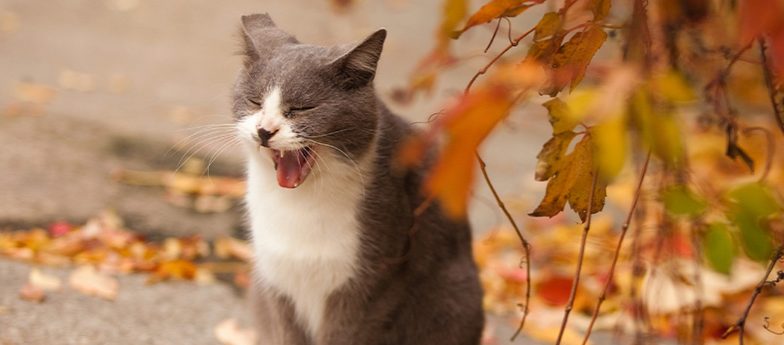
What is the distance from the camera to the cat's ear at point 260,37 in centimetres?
235

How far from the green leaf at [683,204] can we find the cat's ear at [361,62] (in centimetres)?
96

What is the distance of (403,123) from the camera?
104 inches

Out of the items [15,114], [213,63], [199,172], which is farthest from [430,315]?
[213,63]

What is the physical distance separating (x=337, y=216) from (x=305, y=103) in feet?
1.12

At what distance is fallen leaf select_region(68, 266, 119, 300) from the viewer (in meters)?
3.09

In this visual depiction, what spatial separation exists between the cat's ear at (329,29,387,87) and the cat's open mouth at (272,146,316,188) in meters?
0.21

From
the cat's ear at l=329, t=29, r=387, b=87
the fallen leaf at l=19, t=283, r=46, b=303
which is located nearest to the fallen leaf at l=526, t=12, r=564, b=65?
the cat's ear at l=329, t=29, r=387, b=87

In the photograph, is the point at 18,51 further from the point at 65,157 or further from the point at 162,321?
the point at 162,321

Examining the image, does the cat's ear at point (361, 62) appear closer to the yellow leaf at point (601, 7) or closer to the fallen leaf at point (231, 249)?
the yellow leaf at point (601, 7)

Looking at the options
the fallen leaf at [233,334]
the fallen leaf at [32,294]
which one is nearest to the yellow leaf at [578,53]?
the fallen leaf at [233,334]

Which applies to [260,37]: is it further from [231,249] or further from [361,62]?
[231,249]

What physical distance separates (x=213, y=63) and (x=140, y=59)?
0.51 metres

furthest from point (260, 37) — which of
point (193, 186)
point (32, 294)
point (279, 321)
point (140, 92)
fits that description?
point (140, 92)

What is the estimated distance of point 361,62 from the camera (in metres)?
2.25
